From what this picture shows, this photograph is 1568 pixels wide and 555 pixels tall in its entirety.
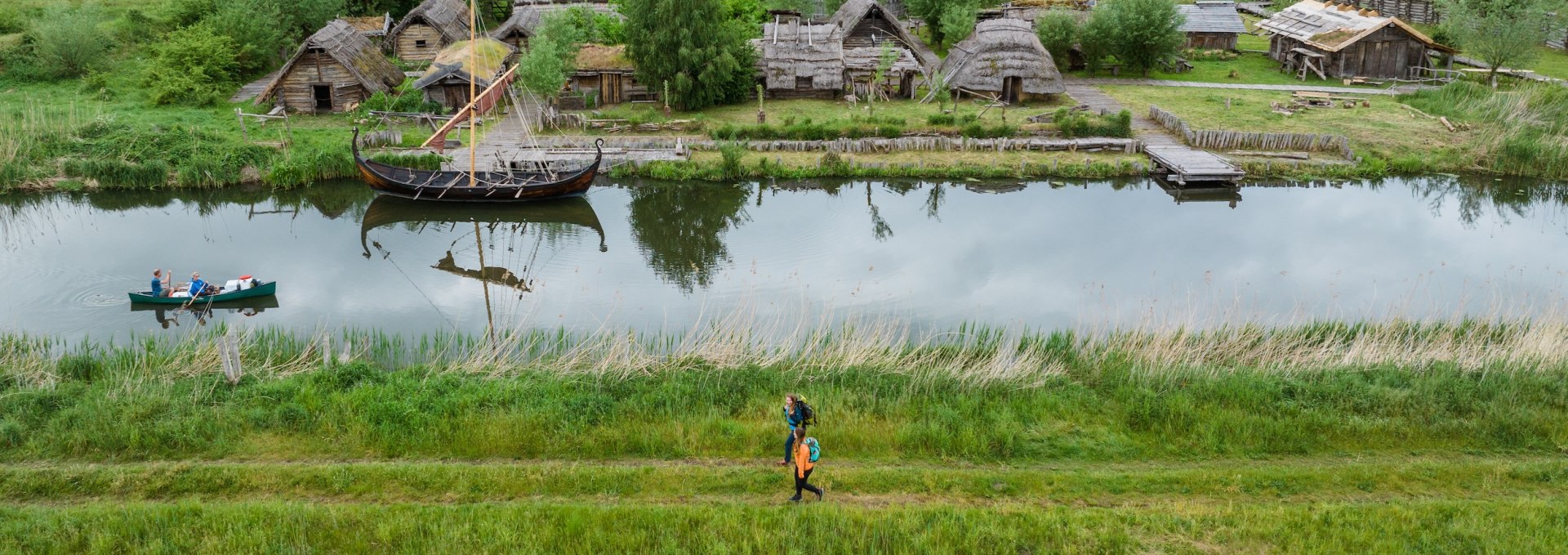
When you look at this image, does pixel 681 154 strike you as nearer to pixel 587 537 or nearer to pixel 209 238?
pixel 209 238

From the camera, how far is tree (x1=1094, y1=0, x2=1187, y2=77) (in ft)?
118

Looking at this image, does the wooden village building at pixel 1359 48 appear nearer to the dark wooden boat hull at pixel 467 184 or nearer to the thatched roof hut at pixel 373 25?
the dark wooden boat hull at pixel 467 184

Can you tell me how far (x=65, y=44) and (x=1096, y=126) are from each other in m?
32.3

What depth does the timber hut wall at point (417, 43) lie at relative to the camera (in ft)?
125

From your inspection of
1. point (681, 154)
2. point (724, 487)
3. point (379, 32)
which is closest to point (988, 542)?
Answer: point (724, 487)

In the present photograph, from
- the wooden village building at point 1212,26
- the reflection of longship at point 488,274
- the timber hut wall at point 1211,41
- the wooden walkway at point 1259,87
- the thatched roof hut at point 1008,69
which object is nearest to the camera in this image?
the reflection of longship at point 488,274

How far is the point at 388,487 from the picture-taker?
1164cm

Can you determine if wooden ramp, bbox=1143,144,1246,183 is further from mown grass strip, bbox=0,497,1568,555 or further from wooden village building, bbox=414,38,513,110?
wooden village building, bbox=414,38,513,110

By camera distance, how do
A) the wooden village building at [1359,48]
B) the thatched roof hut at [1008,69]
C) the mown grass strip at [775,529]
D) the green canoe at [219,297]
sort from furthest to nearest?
the wooden village building at [1359,48], the thatched roof hut at [1008,69], the green canoe at [219,297], the mown grass strip at [775,529]

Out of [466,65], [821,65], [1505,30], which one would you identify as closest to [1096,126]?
[821,65]

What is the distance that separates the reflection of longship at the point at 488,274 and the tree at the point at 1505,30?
103ft

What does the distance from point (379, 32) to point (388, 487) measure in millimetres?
31940

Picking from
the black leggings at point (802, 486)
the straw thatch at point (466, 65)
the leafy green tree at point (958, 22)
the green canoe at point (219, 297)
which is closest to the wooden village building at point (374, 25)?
the straw thatch at point (466, 65)

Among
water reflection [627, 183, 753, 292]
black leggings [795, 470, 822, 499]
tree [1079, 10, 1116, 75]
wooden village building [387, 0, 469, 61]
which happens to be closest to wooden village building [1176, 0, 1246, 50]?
tree [1079, 10, 1116, 75]
